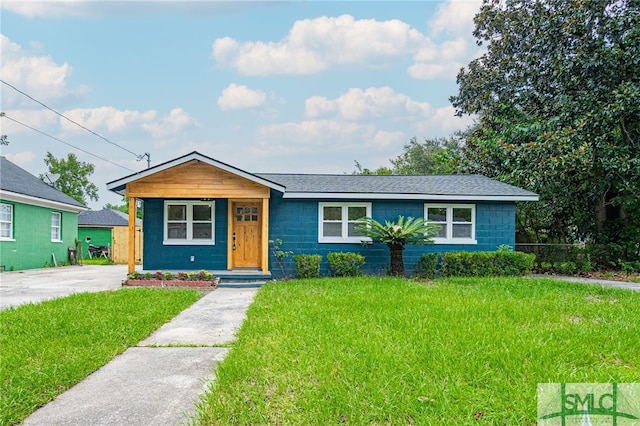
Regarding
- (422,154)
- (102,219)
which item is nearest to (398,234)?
(102,219)

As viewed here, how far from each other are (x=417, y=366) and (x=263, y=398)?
4.66 ft

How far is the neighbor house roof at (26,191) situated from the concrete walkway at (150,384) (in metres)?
11.7

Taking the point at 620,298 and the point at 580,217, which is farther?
the point at 580,217

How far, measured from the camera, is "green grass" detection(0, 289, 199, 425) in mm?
3422

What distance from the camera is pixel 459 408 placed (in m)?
2.99

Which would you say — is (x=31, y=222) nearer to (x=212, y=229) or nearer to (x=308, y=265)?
(x=212, y=229)

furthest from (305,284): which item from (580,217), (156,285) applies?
(580,217)

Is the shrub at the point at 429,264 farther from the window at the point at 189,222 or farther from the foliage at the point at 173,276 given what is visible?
the window at the point at 189,222

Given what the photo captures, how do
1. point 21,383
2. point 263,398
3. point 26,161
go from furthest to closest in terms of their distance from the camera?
point 26,161
point 21,383
point 263,398

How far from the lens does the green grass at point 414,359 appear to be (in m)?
2.99

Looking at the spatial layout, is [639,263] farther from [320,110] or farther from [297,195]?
[320,110]

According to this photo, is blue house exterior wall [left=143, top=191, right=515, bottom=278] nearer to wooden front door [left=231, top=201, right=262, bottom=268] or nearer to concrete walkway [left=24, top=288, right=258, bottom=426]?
wooden front door [left=231, top=201, right=262, bottom=268]

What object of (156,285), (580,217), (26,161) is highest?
(26,161)

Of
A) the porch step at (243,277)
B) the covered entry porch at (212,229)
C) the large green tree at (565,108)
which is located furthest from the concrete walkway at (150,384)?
the large green tree at (565,108)
